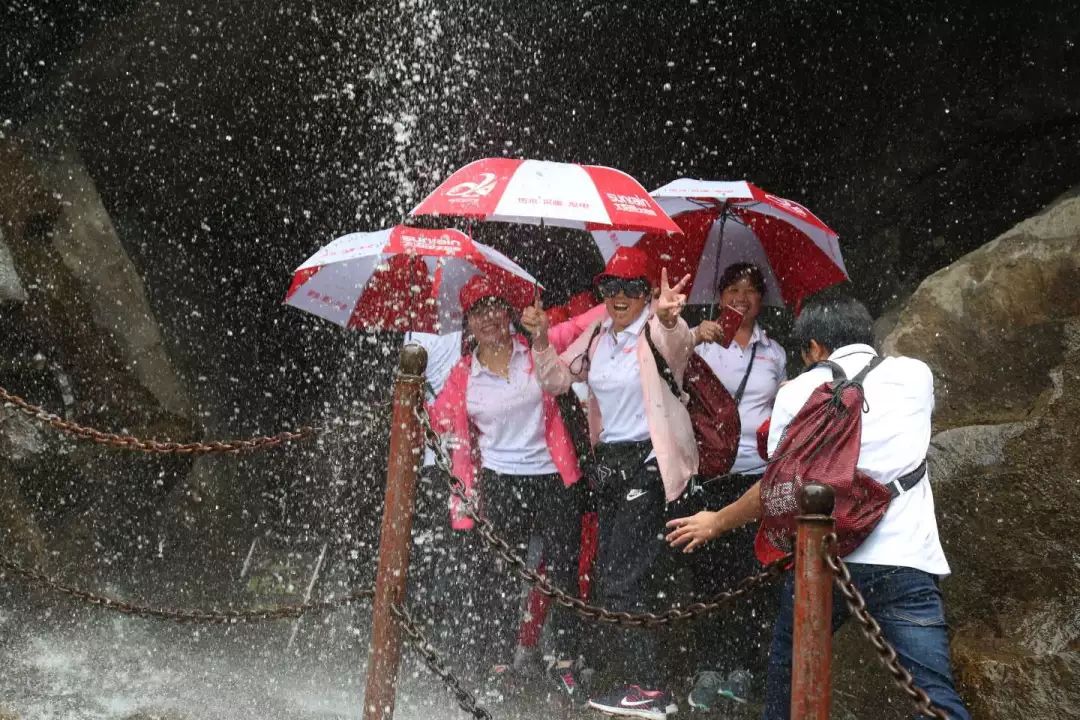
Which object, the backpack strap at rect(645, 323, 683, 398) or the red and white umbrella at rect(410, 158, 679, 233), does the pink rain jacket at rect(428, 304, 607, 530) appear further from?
the red and white umbrella at rect(410, 158, 679, 233)

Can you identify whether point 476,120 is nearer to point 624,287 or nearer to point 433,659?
point 624,287

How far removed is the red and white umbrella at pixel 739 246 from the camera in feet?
15.9

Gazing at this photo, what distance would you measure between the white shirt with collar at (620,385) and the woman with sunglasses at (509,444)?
0.30 meters

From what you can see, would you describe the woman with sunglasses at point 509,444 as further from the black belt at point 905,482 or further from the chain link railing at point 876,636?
the chain link railing at point 876,636

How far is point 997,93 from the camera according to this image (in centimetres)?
596

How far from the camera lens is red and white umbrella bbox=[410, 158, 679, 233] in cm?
391

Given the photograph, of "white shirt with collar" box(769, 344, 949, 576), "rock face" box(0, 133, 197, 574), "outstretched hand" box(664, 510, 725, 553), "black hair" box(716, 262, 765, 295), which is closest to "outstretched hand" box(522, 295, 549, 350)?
"black hair" box(716, 262, 765, 295)

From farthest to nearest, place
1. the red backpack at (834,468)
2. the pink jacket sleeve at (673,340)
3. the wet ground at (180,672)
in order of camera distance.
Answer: the wet ground at (180,672) → the pink jacket sleeve at (673,340) → the red backpack at (834,468)

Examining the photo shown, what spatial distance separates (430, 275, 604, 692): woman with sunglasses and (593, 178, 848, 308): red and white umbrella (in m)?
0.42

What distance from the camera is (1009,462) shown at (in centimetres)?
413

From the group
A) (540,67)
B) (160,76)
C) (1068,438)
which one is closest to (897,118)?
(540,67)

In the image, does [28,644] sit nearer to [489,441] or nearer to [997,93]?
[489,441]

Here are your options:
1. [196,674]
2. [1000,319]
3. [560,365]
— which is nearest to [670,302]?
[560,365]

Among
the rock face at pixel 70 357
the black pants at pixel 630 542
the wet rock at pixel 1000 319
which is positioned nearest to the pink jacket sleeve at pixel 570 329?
the black pants at pixel 630 542
